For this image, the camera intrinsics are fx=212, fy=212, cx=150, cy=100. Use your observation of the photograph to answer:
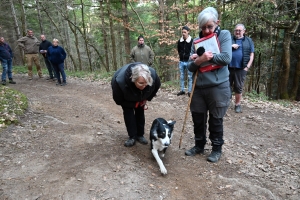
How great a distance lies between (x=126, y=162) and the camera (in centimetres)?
369

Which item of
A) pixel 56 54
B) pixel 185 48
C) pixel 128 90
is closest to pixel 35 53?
pixel 56 54

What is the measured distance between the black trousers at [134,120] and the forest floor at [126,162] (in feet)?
0.93

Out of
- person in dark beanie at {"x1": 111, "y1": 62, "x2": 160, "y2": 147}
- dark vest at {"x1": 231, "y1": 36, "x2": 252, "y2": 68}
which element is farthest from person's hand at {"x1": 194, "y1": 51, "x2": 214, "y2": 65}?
dark vest at {"x1": 231, "y1": 36, "x2": 252, "y2": 68}

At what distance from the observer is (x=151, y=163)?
3.79m

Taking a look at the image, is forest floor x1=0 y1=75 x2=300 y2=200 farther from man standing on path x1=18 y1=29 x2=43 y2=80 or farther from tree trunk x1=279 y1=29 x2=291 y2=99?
tree trunk x1=279 y1=29 x2=291 y2=99

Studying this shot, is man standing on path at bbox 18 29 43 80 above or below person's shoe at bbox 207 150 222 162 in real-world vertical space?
above

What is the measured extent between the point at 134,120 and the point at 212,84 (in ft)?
5.43

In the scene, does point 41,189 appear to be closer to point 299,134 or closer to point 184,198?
point 184,198

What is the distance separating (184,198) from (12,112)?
14.8ft

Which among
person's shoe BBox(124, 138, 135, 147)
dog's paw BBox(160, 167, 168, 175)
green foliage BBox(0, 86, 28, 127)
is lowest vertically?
dog's paw BBox(160, 167, 168, 175)

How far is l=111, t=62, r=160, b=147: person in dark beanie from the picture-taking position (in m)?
3.23

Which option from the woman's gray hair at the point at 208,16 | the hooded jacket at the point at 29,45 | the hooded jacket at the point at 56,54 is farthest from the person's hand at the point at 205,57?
the hooded jacket at the point at 29,45

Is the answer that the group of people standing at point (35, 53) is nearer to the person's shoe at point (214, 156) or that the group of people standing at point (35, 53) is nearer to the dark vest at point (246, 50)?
the dark vest at point (246, 50)

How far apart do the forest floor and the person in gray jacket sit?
0.67 metres
